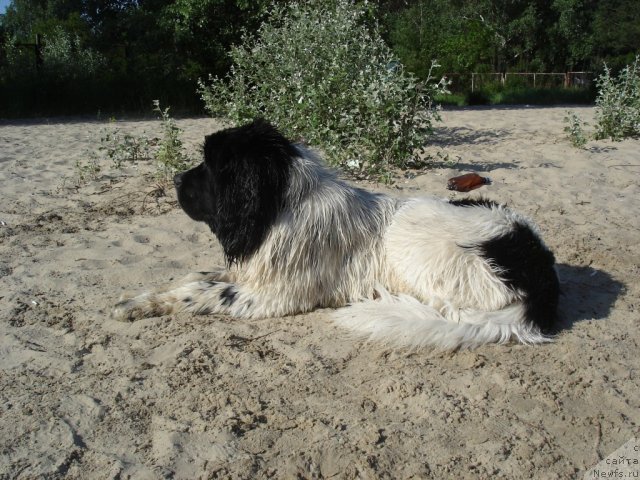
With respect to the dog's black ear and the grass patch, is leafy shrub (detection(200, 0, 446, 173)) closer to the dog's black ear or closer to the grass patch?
the dog's black ear

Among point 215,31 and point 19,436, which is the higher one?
point 215,31

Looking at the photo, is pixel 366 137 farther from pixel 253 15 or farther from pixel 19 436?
pixel 253 15

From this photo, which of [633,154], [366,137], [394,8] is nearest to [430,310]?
[366,137]

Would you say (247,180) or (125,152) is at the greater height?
(247,180)

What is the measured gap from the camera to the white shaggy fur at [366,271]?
3.47 metres

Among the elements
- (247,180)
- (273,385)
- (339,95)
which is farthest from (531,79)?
(273,385)

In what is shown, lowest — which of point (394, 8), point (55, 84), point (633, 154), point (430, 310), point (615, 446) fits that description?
point (615, 446)

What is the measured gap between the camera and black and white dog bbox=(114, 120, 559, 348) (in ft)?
11.4

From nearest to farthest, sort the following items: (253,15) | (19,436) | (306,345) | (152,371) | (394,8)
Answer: (19,436), (152,371), (306,345), (253,15), (394,8)

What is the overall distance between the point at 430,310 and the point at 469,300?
0.24 metres

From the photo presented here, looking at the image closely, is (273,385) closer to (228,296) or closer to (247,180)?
(228,296)

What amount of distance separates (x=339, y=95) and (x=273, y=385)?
5.58 meters

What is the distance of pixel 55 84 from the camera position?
17.1 metres

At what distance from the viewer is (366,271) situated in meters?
3.91
